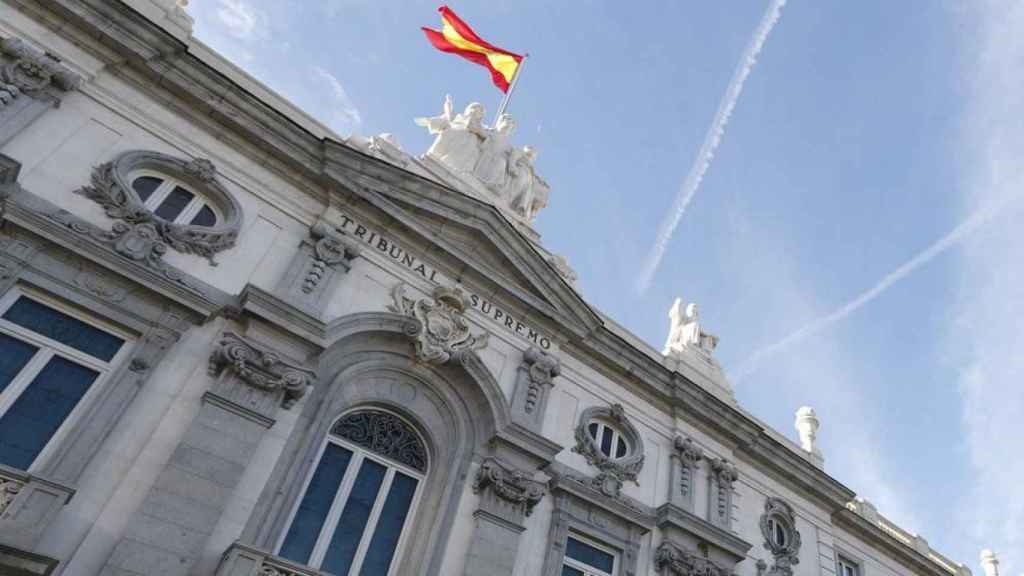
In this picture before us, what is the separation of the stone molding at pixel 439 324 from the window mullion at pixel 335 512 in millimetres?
2329

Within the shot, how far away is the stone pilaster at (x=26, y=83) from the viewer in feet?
37.0

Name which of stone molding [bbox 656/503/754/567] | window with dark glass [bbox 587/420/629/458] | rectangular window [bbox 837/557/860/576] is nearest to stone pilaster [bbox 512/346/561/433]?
window with dark glass [bbox 587/420/629/458]

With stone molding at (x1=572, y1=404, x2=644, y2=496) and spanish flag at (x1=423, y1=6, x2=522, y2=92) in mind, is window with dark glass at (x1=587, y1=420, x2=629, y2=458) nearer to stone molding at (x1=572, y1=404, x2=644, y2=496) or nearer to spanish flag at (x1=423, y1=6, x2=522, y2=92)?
stone molding at (x1=572, y1=404, x2=644, y2=496)

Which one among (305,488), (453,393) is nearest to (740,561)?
(453,393)

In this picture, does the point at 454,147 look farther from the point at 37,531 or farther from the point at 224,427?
the point at 37,531

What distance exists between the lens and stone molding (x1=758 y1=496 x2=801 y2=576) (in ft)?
57.6

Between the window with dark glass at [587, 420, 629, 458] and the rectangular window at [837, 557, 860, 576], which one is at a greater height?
the rectangular window at [837, 557, 860, 576]

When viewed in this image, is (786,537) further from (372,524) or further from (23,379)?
(23,379)

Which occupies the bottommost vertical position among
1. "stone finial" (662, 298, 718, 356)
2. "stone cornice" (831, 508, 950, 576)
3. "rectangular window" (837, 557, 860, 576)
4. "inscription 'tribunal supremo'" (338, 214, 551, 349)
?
"rectangular window" (837, 557, 860, 576)

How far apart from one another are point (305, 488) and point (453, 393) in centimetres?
351

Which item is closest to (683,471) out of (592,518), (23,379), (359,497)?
(592,518)

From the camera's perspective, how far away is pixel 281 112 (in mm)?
15125

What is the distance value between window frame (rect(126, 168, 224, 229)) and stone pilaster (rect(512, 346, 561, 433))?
6.64 meters

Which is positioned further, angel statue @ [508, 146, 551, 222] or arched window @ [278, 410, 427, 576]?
angel statue @ [508, 146, 551, 222]
